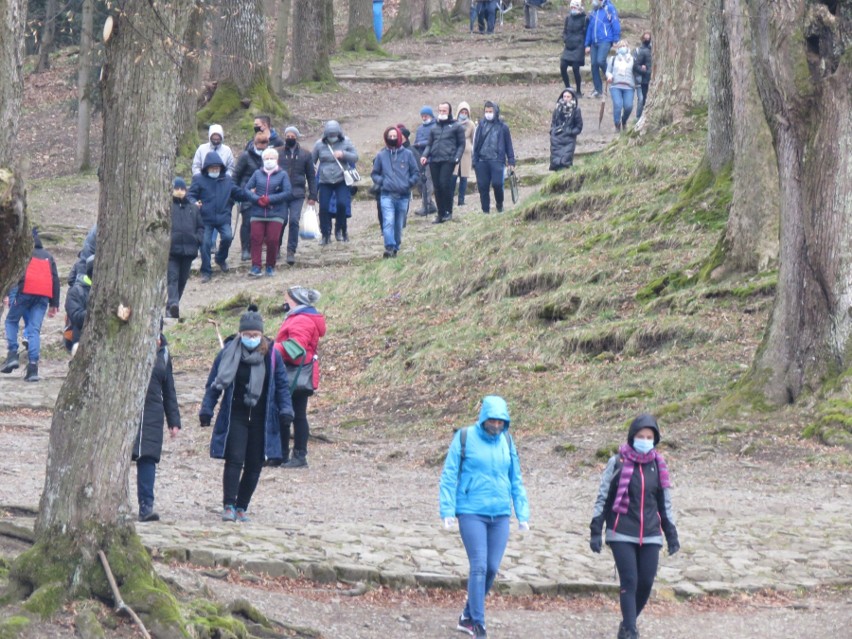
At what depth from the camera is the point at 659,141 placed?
21.5 m

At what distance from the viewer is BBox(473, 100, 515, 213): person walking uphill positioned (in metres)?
22.9

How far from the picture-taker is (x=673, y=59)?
2131cm

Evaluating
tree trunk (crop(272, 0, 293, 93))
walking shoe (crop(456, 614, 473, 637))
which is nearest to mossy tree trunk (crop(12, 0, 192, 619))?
walking shoe (crop(456, 614, 473, 637))

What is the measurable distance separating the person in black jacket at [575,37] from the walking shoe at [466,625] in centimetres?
2425

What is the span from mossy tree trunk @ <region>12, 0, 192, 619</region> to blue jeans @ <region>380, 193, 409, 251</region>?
45.3 ft

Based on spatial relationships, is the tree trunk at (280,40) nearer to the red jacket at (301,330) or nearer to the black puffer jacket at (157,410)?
the red jacket at (301,330)

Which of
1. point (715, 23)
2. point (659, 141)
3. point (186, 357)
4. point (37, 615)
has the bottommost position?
point (186, 357)

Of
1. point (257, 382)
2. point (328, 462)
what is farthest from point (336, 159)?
point (257, 382)

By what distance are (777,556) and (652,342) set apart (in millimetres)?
5506

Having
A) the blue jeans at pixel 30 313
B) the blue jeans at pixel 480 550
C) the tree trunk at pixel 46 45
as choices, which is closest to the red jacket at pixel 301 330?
the blue jeans at pixel 480 550

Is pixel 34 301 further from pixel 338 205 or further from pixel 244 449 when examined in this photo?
pixel 244 449

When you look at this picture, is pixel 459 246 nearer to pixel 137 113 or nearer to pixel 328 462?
pixel 328 462

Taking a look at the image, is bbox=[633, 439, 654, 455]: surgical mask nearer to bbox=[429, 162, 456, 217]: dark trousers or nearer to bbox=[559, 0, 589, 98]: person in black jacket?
bbox=[429, 162, 456, 217]: dark trousers

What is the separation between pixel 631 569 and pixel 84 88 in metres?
22.6
